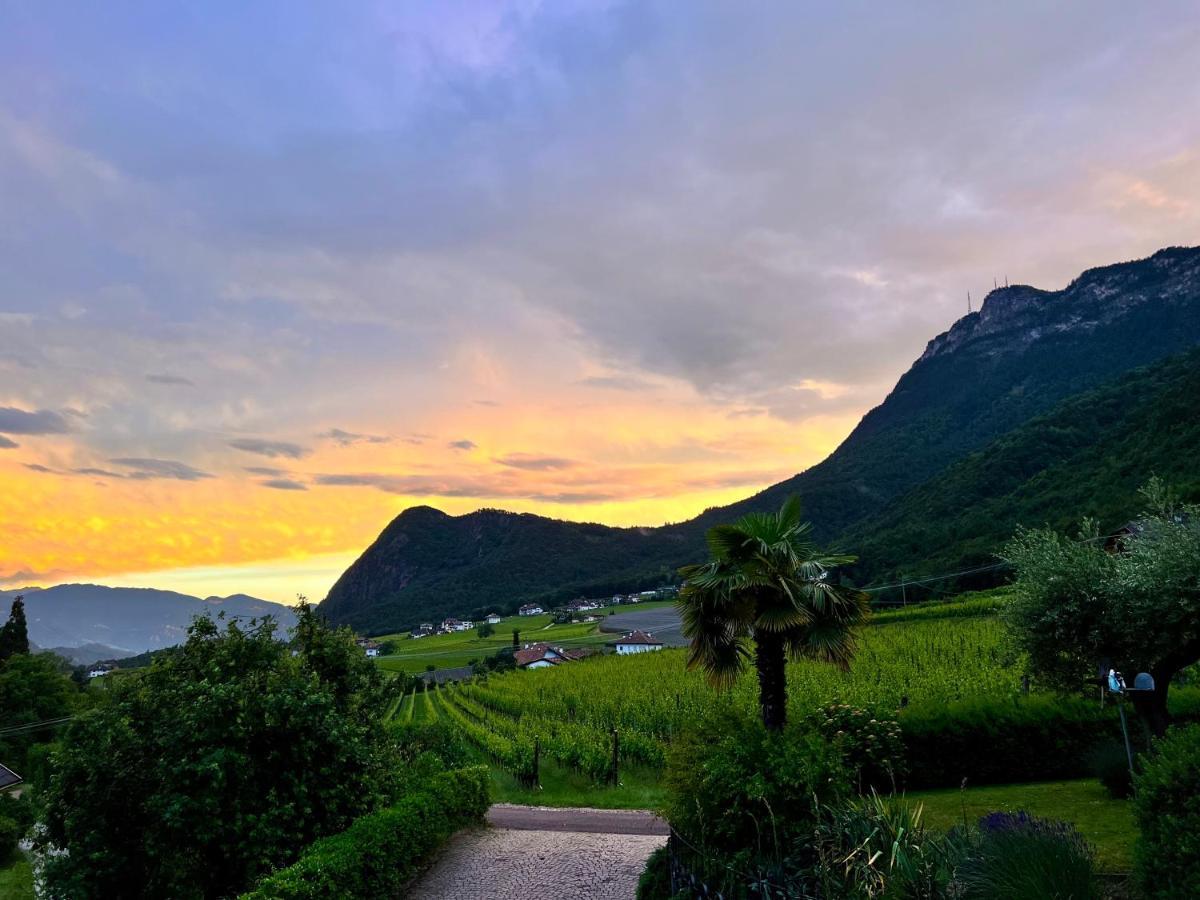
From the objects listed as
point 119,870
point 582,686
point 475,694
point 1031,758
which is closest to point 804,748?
point 1031,758

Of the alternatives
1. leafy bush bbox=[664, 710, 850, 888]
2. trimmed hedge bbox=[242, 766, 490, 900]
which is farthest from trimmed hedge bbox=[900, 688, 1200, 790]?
trimmed hedge bbox=[242, 766, 490, 900]

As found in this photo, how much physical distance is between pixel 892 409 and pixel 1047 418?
75.9 m

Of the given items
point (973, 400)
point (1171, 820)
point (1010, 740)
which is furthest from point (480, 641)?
point (973, 400)

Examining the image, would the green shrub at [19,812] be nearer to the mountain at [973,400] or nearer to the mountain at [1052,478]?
the mountain at [1052,478]

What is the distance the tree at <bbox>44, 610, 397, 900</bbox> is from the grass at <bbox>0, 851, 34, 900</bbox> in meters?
16.4

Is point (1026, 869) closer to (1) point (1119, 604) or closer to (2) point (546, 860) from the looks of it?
(1) point (1119, 604)

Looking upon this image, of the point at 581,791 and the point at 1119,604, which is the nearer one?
the point at 1119,604

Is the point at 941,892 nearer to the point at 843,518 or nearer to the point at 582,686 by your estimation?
the point at 582,686

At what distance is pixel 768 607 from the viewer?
13.9 meters

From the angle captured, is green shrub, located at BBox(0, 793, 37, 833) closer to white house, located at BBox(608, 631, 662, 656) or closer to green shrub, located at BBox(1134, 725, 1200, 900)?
green shrub, located at BBox(1134, 725, 1200, 900)

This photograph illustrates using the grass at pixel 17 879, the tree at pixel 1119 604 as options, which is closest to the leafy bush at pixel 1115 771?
the tree at pixel 1119 604

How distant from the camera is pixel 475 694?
56031 millimetres

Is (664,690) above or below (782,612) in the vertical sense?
below

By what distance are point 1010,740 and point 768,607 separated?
313 inches
